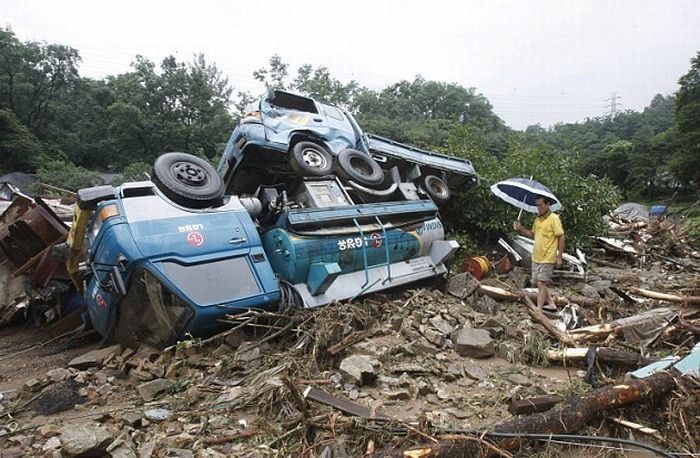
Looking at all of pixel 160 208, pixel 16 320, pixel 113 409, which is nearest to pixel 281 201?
pixel 160 208

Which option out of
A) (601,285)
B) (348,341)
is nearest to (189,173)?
(348,341)

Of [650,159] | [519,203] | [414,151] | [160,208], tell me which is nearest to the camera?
[160,208]

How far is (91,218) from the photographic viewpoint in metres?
4.35

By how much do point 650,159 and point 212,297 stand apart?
118ft

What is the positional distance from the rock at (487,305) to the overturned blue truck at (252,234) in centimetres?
78

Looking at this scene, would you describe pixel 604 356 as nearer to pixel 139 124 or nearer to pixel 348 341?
pixel 348 341

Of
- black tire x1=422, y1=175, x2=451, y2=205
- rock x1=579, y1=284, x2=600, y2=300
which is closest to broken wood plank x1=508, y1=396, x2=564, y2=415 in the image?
rock x1=579, y1=284, x2=600, y2=300

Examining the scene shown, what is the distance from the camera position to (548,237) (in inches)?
200

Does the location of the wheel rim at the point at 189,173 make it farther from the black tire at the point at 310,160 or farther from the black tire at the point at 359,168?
the black tire at the point at 359,168

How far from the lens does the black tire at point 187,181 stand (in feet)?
14.5

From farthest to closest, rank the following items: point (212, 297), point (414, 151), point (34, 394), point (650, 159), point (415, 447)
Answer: point (650, 159) < point (414, 151) < point (212, 297) < point (34, 394) < point (415, 447)

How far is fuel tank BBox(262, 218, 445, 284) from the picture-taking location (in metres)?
4.66

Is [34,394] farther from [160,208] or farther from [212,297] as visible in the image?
[160,208]

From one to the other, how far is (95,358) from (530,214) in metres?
6.84
